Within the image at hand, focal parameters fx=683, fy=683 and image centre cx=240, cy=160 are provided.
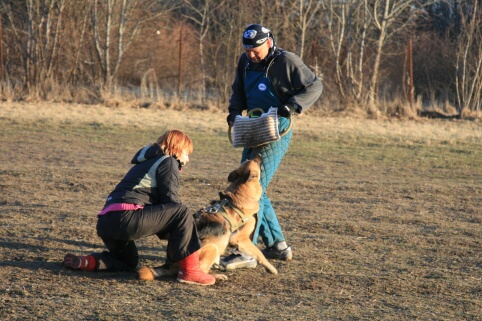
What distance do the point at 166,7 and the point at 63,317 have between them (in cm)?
1869

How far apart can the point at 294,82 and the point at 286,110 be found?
26cm

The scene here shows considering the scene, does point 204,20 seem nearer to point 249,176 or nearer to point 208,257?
point 249,176

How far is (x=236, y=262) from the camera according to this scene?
5.02 metres

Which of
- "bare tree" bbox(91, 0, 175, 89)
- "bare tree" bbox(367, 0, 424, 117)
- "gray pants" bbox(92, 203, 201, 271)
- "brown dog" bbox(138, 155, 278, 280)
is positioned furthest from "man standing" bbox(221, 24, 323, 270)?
"bare tree" bbox(91, 0, 175, 89)

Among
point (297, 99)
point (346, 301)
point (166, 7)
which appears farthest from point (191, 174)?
point (166, 7)

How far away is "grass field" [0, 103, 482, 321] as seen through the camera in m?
4.17

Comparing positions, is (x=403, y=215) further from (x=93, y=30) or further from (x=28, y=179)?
(x=93, y=30)

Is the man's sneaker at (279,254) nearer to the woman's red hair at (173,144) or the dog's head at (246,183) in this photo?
the dog's head at (246,183)

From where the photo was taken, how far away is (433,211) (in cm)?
751

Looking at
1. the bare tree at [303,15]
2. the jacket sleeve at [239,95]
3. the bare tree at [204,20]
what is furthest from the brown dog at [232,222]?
the bare tree at [303,15]

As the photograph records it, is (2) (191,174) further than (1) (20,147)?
No

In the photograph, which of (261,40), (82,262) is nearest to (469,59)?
(261,40)

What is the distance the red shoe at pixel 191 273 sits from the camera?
4555 mm

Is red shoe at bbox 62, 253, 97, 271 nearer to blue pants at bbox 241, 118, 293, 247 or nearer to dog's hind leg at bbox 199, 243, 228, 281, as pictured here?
dog's hind leg at bbox 199, 243, 228, 281
